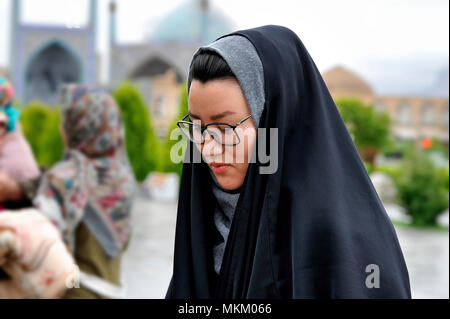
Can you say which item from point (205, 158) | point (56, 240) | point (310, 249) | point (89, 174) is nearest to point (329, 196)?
point (310, 249)

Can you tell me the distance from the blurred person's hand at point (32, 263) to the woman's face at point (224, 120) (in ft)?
4.67

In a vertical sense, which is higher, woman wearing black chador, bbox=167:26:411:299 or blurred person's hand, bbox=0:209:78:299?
woman wearing black chador, bbox=167:26:411:299

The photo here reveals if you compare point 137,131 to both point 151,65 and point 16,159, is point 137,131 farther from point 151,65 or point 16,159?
point 151,65

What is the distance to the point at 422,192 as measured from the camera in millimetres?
8945

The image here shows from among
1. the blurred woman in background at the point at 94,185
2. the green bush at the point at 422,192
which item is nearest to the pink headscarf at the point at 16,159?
the blurred woman in background at the point at 94,185

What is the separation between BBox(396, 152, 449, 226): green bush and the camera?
8930 millimetres

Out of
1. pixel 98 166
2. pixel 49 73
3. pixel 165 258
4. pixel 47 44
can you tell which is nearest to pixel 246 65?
pixel 98 166

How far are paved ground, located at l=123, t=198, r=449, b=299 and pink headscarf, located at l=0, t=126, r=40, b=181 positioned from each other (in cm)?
168

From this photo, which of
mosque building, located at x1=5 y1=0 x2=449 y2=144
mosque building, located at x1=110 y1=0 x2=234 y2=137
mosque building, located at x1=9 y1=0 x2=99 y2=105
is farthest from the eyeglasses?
mosque building, located at x1=110 y1=0 x2=234 y2=137

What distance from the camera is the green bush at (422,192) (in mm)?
8930

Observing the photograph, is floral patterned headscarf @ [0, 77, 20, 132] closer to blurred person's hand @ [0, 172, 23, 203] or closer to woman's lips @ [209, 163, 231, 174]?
blurred person's hand @ [0, 172, 23, 203]

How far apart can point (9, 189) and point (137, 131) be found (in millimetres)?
8126
